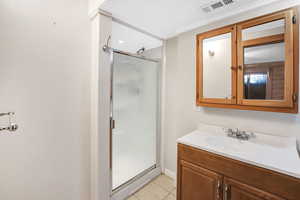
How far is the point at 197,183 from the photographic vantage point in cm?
119

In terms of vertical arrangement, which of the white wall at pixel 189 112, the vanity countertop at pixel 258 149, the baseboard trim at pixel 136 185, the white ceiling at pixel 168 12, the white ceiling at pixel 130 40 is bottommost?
the baseboard trim at pixel 136 185

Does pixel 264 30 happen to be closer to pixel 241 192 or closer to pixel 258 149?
pixel 258 149

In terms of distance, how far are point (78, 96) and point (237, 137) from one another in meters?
1.65

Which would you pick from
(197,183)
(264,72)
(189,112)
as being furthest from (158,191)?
(264,72)

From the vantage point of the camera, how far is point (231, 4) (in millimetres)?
1316

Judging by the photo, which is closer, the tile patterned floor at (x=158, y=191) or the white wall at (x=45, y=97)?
the white wall at (x=45, y=97)

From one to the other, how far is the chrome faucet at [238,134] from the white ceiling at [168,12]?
47.7 inches

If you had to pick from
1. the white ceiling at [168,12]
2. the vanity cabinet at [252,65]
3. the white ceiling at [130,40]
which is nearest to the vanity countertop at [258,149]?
the vanity cabinet at [252,65]

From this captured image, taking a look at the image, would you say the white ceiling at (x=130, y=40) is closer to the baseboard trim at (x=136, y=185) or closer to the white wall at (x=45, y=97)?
the white wall at (x=45, y=97)

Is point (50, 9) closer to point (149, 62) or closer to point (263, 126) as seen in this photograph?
point (149, 62)

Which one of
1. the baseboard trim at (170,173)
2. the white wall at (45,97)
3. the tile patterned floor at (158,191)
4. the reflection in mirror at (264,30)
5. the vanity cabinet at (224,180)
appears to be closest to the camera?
the vanity cabinet at (224,180)

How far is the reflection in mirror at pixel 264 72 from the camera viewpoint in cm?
115

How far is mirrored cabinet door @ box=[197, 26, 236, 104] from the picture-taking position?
54.2 inches

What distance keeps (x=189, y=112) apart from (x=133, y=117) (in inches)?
31.1
